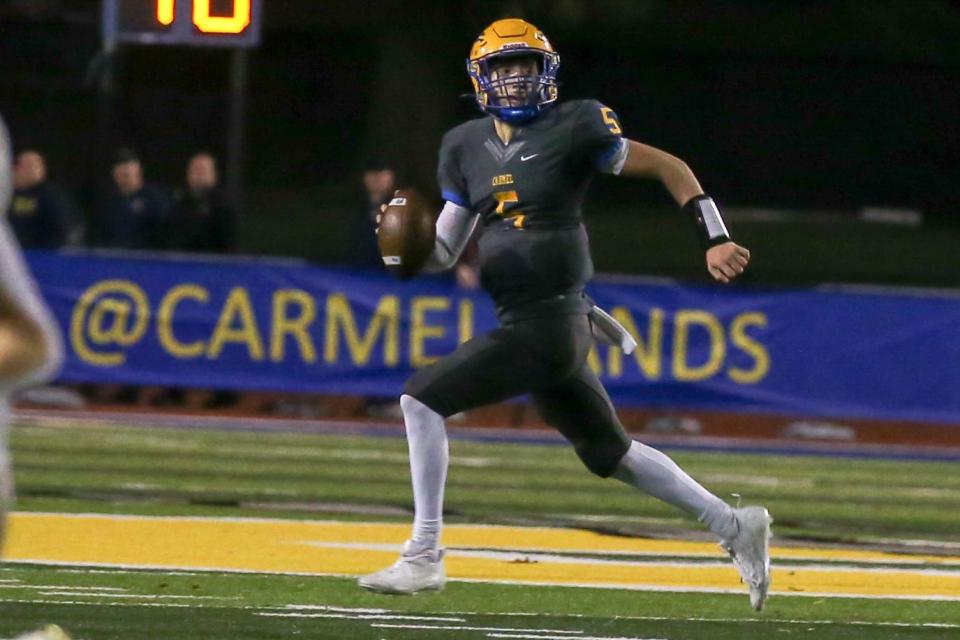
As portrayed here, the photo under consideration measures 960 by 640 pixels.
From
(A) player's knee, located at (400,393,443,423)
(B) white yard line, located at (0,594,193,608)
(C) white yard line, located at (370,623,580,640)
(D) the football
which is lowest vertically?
(B) white yard line, located at (0,594,193,608)

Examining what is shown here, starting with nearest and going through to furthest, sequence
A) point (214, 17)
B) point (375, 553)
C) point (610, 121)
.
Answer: point (610, 121) < point (375, 553) < point (214, 17)

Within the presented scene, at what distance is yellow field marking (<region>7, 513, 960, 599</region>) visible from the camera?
313 inches

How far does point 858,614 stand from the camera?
23.6ft

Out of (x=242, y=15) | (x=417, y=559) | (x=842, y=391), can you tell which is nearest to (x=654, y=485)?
(x=417, y=559)

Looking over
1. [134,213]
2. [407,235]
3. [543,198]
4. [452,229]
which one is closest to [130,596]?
[407,235]

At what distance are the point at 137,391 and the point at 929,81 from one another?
25.6 meters

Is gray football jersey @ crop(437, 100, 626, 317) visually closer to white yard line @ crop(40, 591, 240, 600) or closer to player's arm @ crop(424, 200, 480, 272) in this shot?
player's arm @ crop(424, 200, 480, 272)

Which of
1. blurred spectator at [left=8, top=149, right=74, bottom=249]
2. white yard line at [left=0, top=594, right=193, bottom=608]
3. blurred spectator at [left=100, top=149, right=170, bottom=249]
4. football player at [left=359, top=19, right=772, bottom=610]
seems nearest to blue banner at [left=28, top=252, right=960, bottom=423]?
blurred spectator at [left=8, top=149, right=74, bottom=249]

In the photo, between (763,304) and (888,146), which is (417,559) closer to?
(763,304)

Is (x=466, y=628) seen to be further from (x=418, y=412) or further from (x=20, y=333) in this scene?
(x=20, y=333)

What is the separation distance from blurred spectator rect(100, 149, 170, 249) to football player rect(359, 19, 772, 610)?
30.6ft

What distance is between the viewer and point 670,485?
6.99 m

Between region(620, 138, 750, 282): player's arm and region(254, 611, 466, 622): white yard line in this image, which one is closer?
region(620, 138, 750, 282): player's arm

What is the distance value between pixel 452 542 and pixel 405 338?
6051 millimetres
